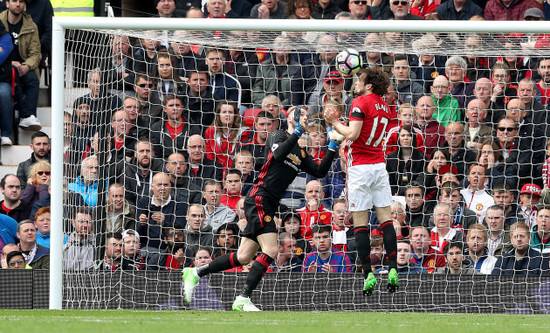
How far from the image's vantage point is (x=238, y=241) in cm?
1009

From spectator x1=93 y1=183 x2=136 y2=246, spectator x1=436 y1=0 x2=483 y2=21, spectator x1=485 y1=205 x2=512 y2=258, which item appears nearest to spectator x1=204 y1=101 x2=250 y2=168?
spectator x1=93 y1=183 x2=136 y2=246

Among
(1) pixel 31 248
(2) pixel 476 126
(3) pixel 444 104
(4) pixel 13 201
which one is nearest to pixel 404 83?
(3) pixel 444 104

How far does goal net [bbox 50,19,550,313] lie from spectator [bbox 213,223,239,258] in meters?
0.02

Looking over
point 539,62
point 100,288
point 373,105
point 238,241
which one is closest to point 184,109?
point 238,241

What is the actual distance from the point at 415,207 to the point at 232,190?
2017 mm

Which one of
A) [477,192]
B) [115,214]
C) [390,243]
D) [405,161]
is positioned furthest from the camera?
[405,161]

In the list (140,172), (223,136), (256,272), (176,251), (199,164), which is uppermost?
(223,136)

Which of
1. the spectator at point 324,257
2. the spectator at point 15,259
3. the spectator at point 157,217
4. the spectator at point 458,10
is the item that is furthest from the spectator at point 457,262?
the spectator at point 15,259

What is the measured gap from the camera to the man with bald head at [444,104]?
10539 mm

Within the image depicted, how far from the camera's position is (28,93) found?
1198 centimetres

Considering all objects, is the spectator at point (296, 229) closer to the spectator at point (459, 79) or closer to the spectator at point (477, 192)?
the spectator at point (477, 192)

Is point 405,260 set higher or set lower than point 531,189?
lower

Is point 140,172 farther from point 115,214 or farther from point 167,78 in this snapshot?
point 167,78

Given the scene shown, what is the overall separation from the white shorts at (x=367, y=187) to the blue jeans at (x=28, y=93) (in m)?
5.42
